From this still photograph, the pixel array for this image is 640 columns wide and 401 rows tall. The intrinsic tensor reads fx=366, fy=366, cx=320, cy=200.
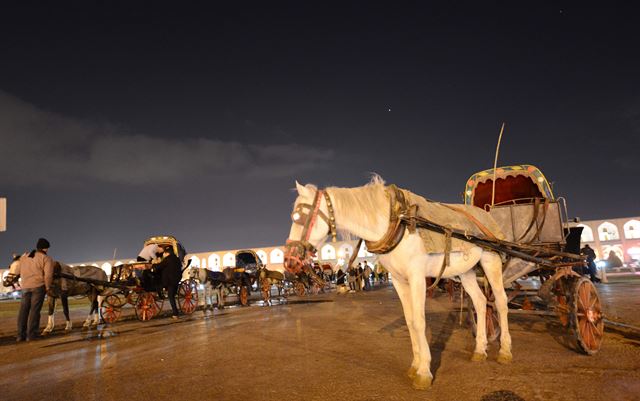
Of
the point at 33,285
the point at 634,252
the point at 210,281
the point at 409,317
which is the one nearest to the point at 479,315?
the point at 409,317

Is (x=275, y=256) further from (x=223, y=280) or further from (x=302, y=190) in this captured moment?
(x=302, y=190)

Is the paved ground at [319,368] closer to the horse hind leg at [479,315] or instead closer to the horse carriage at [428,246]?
the horse hind leg at [479,315]

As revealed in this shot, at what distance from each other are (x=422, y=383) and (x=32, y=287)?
939cm

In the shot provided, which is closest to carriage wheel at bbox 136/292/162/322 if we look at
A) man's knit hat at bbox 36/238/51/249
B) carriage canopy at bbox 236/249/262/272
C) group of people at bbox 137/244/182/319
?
group of people at bbox 137/244/182/319

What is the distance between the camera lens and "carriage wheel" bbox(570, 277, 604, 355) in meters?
4.50

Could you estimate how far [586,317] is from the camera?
183 inches

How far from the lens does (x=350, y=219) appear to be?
3795mm

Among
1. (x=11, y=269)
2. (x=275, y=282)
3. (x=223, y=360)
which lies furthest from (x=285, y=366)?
(x=275, y=282)

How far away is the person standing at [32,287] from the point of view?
8.68m

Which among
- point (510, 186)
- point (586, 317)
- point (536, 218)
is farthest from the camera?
point (510, 186)

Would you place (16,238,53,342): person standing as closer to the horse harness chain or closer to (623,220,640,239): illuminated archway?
the horse harness chain

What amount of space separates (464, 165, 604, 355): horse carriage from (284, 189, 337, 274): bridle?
257cm

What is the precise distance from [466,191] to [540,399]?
496cm

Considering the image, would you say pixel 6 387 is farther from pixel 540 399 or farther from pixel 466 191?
pixel 466 191
